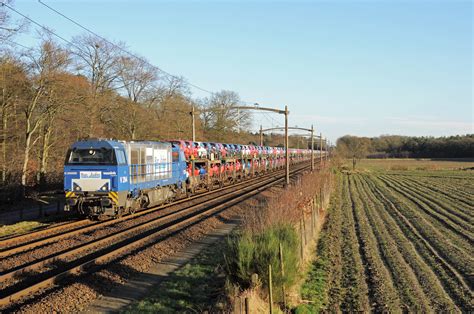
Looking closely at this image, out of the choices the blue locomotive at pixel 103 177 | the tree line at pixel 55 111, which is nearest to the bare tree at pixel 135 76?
the tree line at pixel 55 111

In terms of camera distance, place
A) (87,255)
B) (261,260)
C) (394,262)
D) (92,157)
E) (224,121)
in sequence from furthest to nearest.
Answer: (224,121)
(92,157)
(394,262)
(87,255)
(261,260)

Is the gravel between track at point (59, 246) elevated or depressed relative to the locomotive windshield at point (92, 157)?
depressed

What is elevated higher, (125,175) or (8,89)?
(8,89)

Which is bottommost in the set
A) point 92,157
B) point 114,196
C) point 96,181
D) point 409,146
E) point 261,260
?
point 261,260

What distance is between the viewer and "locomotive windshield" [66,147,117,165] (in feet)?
58.0

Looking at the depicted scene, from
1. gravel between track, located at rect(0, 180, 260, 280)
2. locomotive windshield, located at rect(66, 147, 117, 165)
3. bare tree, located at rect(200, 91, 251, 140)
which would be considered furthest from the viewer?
bare tree, located at rect(200, 91, 251, 140)

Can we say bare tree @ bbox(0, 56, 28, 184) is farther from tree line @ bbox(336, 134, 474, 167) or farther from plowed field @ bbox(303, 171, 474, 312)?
tree line @ bbox(336, 134, 474, 167)

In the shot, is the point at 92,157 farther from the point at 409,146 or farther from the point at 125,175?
the point at 409,146

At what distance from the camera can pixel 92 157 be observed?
17.9 m

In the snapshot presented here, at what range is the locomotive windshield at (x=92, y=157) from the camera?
17.7 m

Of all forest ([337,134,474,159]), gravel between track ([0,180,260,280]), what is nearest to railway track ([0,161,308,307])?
gravel between track ([0,180,260,280])

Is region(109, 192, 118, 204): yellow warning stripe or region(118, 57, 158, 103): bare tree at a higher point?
region(118, 57, 158, 103): bare tree

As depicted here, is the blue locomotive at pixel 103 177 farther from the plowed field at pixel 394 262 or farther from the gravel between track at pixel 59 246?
the plowed field at pixel 394 262

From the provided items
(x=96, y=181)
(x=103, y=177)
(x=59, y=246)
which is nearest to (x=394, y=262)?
(x=59, y=246)
